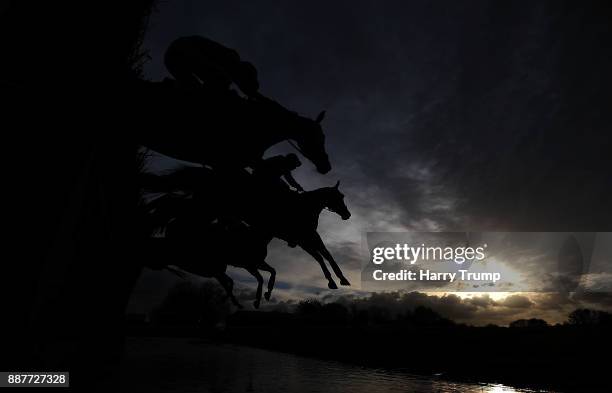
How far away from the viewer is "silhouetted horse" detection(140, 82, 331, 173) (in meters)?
3.78

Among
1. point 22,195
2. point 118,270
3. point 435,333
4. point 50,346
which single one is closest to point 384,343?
point 435,333

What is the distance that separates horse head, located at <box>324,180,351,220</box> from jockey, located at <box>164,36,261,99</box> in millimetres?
1844

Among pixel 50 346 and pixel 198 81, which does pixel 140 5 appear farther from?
pixel 50 346

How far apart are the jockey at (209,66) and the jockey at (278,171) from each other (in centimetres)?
89

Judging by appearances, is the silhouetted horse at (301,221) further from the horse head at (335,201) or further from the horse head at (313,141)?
the horse head at (313,141)

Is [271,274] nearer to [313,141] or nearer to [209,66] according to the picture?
[313,141]

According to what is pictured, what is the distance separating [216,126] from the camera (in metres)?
4.00

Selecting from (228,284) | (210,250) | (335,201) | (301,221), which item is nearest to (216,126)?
(301,221)

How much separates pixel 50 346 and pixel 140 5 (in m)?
3.29

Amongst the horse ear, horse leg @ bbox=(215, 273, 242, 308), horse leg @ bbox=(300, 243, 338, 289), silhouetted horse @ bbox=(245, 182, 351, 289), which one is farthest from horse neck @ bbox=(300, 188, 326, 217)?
horse leg @ bbox=(215, 273, 242, 308)

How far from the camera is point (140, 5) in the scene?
10.3 ft

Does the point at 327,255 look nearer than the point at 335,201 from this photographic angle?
Yes

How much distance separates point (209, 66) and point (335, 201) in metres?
2.59

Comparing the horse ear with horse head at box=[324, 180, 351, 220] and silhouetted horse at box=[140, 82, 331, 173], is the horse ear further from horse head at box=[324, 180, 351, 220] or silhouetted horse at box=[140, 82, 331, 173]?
horse head at box=[324, 180, 351, 220]
